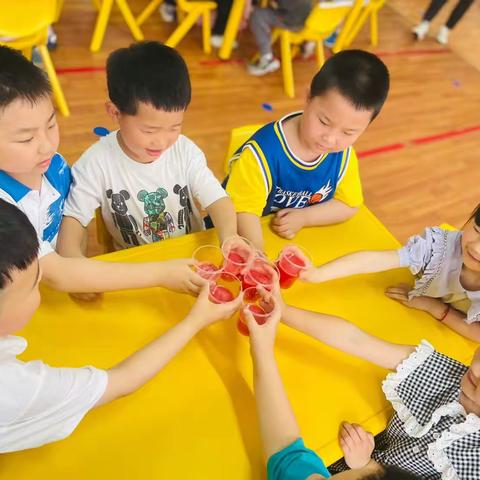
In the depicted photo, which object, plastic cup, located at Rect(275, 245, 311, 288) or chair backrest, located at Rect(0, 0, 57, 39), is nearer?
plastic cup, located at Rect(275, 245, 311, 288)

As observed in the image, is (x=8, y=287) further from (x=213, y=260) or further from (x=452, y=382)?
(x=452, y=382)

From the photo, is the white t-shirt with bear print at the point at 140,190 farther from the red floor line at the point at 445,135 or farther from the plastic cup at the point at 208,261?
the red floor line at the point at 445,135

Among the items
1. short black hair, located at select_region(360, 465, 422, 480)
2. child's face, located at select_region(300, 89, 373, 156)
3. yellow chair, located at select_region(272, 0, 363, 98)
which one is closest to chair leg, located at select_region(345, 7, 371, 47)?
yellow chair, located at select_region(272, 0, 363, 98)

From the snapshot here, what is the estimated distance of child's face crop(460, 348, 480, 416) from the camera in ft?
3.57

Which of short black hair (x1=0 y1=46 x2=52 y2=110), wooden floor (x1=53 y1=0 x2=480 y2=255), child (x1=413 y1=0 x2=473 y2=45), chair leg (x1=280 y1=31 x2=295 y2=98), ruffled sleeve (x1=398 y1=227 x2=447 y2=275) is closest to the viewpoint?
short black hair (x1=0 y1=46 x2=52 y2=110)

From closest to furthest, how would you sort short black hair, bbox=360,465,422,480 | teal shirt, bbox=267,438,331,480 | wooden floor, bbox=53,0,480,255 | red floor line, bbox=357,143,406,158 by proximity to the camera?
short black hair, bbox=360,465,422,480
teal shirt, bbox=267,438,331,480
wooden floor, bbox=53,0,480,255
red floor line, bbox=357,143,406,158

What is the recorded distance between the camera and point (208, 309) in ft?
3.67

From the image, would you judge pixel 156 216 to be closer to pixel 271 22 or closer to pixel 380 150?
pixel 380 150

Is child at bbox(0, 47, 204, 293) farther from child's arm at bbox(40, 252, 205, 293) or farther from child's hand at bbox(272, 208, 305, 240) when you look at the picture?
child's hand at bbox(272, 208, 305, 240)

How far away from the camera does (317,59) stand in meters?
4.09

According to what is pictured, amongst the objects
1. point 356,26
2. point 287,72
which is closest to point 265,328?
point 287,72

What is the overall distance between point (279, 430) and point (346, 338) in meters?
0.33

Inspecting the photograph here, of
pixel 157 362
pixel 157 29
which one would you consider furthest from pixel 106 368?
pixel 157 29

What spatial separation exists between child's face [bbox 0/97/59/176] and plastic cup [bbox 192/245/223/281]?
1.54 feet
